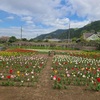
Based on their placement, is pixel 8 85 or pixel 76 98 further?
pixel 8 85

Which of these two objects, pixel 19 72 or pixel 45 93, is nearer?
pixel 45 93

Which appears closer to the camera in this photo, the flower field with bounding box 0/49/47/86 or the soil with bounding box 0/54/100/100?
the soil with bounding box 0/54/100/100

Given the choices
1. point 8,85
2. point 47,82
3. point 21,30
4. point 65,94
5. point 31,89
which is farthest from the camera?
point 21,30

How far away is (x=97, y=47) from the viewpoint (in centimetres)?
3975

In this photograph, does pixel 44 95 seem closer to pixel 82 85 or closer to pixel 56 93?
pixel 56 93

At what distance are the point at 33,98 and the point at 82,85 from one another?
2.61 meters

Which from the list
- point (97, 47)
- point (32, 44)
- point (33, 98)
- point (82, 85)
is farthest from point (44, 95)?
point (32, 44)

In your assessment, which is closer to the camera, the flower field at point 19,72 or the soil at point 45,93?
the soil at point 45,93

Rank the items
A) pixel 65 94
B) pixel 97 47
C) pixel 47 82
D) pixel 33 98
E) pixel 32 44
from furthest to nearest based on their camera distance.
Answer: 1. pixel 32 44
2. pixel 97 47
3. pixel 47 82
4. pixel 65 94
5. pixel 33 98

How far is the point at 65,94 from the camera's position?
20.4 ft

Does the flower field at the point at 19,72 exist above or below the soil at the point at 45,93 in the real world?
above

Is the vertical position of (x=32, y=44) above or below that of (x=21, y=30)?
below

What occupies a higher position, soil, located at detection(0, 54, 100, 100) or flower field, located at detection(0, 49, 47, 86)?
flower field, located at detection(0, 49, 47, 86)

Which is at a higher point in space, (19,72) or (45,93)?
(19,72)
